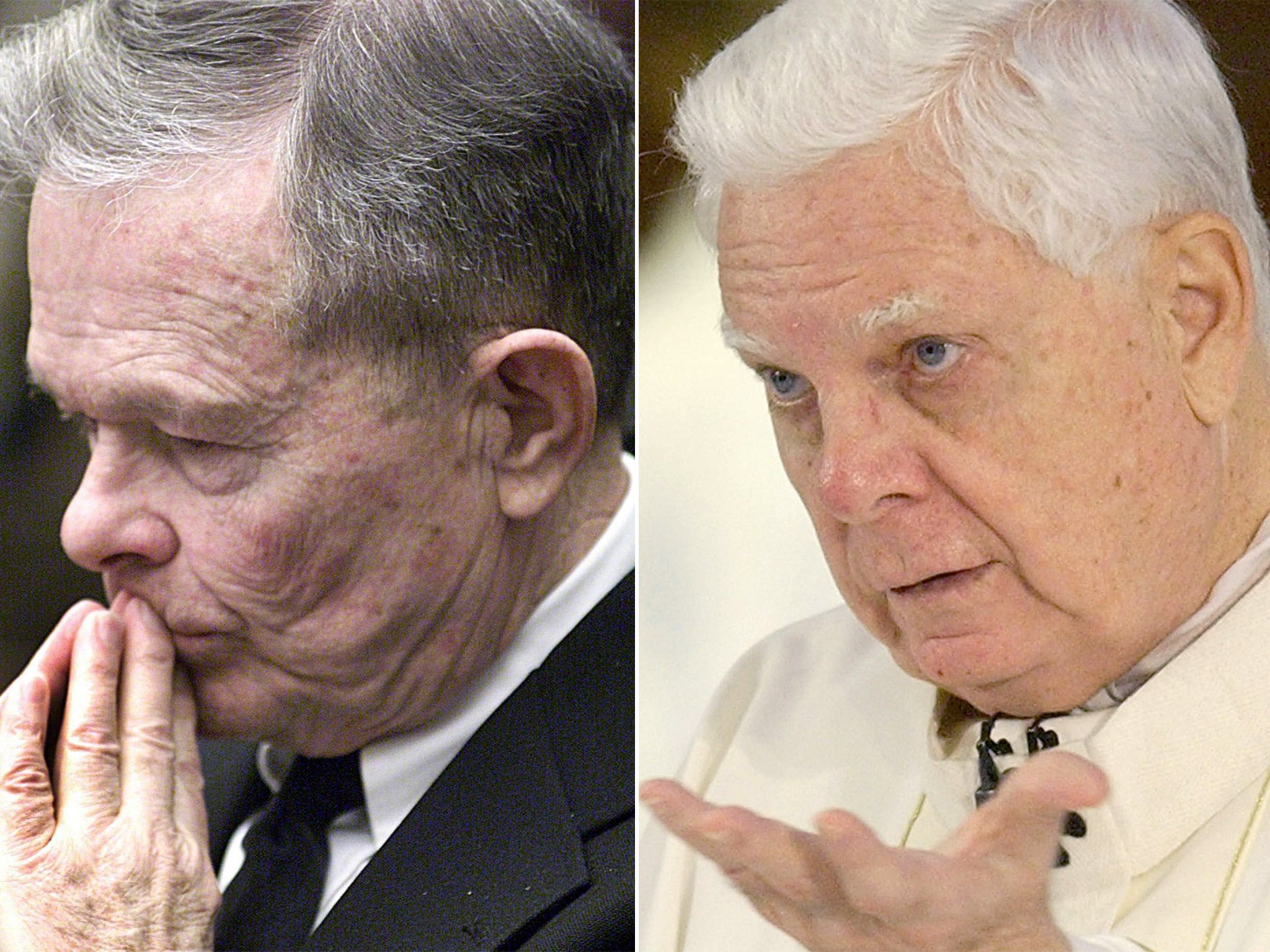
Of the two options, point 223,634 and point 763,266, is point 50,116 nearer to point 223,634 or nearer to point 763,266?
point 223,634

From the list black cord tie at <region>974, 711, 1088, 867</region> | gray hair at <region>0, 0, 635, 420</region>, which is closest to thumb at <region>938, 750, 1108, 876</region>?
black cord tie at <region>974, 711, 1088, 867</region>

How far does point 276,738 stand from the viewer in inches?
91.2

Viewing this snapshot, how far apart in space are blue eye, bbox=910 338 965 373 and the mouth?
0.23m

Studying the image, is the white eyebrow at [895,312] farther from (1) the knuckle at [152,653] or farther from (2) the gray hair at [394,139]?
(1) the knuckle at [152,653]

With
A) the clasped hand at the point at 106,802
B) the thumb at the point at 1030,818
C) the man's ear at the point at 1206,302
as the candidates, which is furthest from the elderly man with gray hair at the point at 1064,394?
the clasped hand at the point at 106,802

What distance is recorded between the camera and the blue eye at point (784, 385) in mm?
1985

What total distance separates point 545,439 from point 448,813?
1.72 ft

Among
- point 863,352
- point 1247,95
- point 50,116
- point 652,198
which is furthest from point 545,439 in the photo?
point 1247,95

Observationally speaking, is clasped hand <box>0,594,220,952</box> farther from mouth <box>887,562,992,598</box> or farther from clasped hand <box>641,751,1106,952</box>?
mouth <box>887,562,992,598</box>

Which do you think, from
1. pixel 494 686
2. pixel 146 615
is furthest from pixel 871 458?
pixel 146 615

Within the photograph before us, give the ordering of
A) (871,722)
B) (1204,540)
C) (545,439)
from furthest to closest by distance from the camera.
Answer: (545,439) → (871,722) → (1204,540)

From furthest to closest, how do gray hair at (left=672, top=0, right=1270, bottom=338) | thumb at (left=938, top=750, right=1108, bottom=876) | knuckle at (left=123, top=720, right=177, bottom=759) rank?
knuckle at (left=123, top=720, right=177, bottom=759) < gray hair at (left=672, top=0, right=1270, bottom=338) < thumb at (left=938, top=750, right=1108, bottom=876)

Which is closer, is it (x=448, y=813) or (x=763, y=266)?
(x=763, y=266)

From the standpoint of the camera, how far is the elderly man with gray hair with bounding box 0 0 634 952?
213 centimetres
